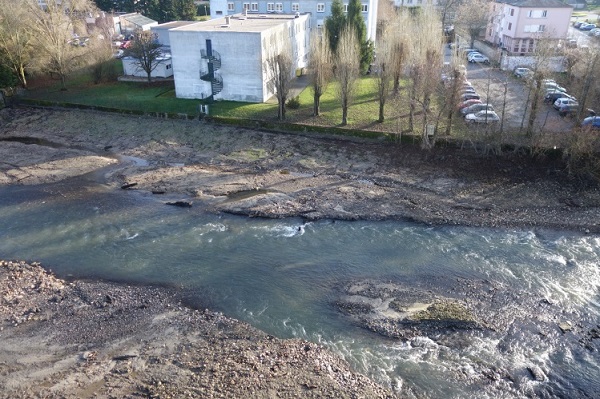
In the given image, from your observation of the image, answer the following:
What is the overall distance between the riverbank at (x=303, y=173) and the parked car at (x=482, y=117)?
3.96 meters

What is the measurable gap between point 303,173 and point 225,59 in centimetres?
1525

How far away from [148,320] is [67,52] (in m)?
37.9

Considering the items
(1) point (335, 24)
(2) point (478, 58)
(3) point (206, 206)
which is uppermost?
(1) point (335, 24)

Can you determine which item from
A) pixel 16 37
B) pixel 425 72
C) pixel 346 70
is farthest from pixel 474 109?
pixel 16 37

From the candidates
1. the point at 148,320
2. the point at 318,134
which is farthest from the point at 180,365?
the point at 318,134

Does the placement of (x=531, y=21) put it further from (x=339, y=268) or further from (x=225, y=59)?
(x=339, y=268)

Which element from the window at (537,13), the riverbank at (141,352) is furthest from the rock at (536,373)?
the window at (537,13)

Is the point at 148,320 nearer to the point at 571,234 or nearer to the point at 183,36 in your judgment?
the point at 571,234

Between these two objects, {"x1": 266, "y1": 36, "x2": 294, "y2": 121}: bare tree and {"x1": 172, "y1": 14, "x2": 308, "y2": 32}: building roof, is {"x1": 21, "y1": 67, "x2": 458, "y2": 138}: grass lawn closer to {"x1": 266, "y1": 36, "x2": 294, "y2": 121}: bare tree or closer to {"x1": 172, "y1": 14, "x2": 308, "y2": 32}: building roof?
{"x1": 266, "y1": 36, "x2": 294, "y2": 121}: bare tree

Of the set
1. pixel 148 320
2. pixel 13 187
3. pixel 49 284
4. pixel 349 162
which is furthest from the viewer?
pixel 349 162

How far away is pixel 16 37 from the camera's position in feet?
147

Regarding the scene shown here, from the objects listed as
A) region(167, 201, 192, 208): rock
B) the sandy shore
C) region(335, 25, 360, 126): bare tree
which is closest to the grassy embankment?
the sandy shore

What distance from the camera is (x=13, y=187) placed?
106ft

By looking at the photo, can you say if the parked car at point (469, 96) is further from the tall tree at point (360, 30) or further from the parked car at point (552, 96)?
the tall tree at point (360, 30)
